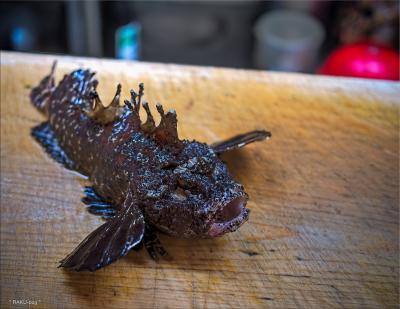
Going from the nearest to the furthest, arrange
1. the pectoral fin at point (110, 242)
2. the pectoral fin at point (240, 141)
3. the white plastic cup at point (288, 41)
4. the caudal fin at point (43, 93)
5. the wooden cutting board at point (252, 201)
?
1. the pectoral fin at point (110, 242)
2. the wooden cutting board at point (252, 201)
3. the pectoral fin at point (240, 141)
4. the caudal fin at point (43, 93)
5. the white plastic cup at point (288, 41)

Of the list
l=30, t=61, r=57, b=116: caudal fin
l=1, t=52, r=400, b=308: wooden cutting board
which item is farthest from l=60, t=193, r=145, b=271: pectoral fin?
l=30, t=61, r=57, b=116: caudal fin

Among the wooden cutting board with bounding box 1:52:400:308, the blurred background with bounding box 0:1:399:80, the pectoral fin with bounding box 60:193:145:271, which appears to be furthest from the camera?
the blurred background with bounding box 0:1:399:80

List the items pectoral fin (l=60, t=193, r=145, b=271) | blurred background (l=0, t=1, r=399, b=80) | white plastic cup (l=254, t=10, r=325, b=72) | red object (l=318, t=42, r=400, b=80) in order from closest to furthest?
pectoral fin (l=60, t=193, r=145, b=271) → red object (l=318, t=42, r=400, b=80) → blurred background (l=0, t=1, r=399, b=80) → white plastic cup (l=254, t=10, r=325, b=72)

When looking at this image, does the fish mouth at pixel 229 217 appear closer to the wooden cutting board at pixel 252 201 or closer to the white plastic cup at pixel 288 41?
the wooden cutting board at pixel 252 201

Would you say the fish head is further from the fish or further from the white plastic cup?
the white plastic cup

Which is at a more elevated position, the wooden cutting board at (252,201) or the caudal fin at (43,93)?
the caudal fin at (43,93)

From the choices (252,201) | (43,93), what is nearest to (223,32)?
(43,93)

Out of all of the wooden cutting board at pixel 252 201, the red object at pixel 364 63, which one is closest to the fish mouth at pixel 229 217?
the wooden cutting board at pixel 252 201

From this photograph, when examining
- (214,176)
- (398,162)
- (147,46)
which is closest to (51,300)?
(214,176)
